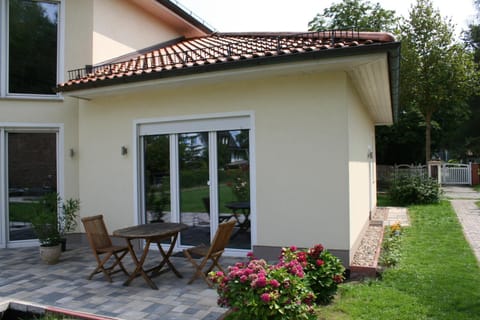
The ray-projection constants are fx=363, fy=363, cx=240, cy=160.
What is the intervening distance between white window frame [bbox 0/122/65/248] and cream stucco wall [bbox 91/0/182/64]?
6.42 ft

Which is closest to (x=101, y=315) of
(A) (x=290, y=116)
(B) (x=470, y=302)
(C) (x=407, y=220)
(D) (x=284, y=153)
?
(D) (x=284, y=153)

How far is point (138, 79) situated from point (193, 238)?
3.36m

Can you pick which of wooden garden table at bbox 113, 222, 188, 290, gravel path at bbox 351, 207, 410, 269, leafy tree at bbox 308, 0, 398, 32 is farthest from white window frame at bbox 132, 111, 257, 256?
leafy tree at bbox 308, 0, 398, 32

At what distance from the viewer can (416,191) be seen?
16.0m

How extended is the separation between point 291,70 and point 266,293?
3.83m

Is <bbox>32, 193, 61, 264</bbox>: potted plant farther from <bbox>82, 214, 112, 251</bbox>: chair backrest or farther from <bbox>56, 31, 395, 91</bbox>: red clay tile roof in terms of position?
<bbox>56, 31, 395, 91</bbox>: red clay tile roof

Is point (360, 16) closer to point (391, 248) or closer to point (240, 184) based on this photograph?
point (391, 248)

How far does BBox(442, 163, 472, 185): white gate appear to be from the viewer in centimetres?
2559

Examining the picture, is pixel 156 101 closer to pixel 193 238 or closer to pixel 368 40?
pixel 193 238

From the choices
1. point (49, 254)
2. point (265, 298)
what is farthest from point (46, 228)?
point (265, 298)

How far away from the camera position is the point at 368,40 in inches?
220

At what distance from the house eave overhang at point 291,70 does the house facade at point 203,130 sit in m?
0.02

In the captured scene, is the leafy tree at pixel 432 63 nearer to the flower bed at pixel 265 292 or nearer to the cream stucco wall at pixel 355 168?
the cream stucco wall at pixel 355 168

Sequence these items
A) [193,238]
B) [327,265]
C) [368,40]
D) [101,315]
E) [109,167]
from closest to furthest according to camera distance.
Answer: [101,315]
[327,265]
[368,40]
[193,238]
[109,167]
